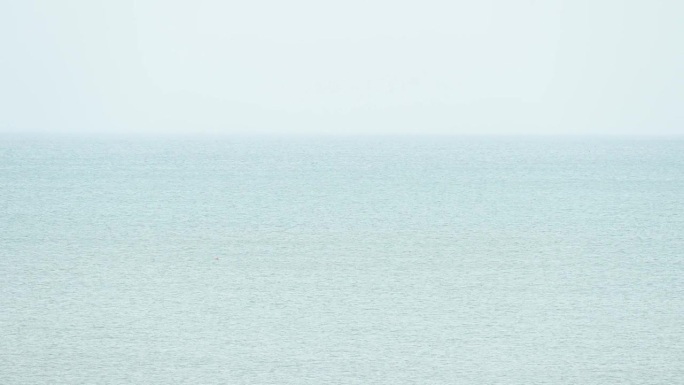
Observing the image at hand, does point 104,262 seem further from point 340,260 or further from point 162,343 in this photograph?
point 162,343

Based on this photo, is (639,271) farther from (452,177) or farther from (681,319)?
(452,177)

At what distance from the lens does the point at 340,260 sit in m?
28.6

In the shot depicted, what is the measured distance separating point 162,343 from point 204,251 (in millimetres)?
11966

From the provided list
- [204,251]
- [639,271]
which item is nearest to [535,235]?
[639,271]

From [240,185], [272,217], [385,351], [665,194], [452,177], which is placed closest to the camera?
[385,351]

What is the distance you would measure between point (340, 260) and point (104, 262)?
6.71 m

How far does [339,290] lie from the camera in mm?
23906

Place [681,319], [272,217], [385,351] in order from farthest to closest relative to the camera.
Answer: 1. [272,217]
2. [681,319]
3. [385,351]

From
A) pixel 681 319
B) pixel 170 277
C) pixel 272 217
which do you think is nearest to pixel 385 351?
pixel 681 319

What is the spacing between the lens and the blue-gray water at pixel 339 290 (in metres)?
17.2

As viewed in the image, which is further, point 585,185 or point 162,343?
point 585,185

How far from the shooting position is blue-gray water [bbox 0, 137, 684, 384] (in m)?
17.2

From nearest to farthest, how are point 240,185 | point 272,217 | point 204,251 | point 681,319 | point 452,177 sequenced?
point 681,319
point 204,251
point 272,217
point 240,185
point 452,177

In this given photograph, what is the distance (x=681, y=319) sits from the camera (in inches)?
812
